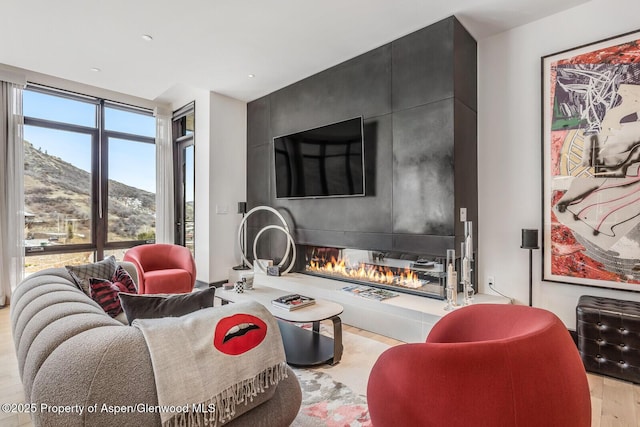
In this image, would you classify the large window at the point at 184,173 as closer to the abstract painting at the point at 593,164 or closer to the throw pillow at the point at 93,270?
the throw pillow at the point at 93,270

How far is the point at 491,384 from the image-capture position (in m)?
1.11

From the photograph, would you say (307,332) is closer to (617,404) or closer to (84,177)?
(617,404)

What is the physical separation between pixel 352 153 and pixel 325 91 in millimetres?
941

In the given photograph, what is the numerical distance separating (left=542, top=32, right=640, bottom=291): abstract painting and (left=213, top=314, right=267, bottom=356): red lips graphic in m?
2.70

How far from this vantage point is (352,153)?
3553 millimetres

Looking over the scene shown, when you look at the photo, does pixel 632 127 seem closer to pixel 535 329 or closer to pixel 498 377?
pixel 535 329

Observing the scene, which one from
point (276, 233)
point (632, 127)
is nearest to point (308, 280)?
point (276, 233)

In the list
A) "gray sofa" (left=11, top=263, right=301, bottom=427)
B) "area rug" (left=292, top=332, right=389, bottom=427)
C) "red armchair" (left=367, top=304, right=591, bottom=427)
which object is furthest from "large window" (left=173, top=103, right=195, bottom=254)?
"red armchair" (left=367, top=304, right=591, bottom=427)

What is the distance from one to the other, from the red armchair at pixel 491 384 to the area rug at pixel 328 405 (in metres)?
0.59

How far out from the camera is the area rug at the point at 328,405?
1.81m

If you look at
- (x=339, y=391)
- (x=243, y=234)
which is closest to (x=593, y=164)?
(x=339, y=391)

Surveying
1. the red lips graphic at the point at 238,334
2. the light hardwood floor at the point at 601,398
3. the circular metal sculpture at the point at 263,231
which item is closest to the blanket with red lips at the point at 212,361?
the red lips graphic at the point at 238,334

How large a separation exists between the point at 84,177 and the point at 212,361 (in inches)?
196

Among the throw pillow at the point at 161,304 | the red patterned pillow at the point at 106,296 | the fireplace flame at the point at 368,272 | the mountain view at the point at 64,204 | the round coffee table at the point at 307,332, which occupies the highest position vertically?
the mountain view at the point at 64,204
